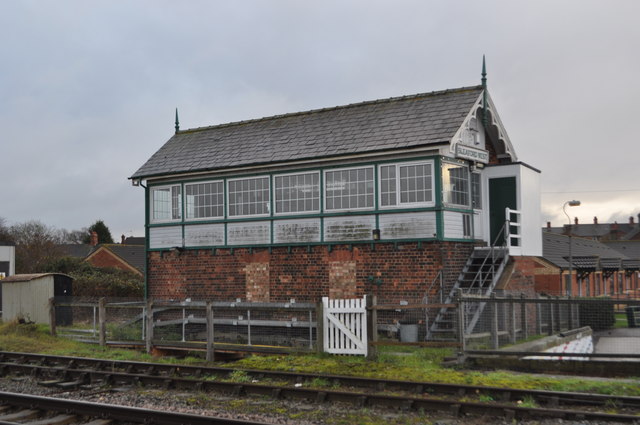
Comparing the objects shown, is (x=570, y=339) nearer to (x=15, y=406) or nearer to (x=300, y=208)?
(x=300, y=208)

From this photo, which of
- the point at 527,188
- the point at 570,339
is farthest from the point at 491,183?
the point at 570,339

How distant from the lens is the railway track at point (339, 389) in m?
9.49

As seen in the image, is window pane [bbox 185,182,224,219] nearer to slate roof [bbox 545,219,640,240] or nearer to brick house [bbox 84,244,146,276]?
brick house [bbox 84,244,146,276]

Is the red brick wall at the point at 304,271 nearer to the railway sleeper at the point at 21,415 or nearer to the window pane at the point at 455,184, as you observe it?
the window pane at the point at 455,184

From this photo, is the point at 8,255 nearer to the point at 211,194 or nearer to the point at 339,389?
the point at 211,194

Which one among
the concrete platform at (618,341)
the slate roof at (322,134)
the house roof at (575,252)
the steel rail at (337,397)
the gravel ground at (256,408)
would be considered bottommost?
the gravel ground at (256,408)

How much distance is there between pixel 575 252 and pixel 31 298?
81.8 feet

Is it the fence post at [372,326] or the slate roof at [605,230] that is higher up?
the slate roof at [605,230]

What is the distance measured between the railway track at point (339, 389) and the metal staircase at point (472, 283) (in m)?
4.64

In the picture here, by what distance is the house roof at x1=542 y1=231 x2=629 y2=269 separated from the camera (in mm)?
27548

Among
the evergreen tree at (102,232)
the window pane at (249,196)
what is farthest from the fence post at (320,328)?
the evergreen tree at (102,232)

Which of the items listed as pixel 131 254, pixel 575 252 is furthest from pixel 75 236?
pixel 575 252

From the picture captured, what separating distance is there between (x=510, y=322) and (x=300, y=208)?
698 centimetres

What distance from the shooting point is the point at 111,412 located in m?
9.38
